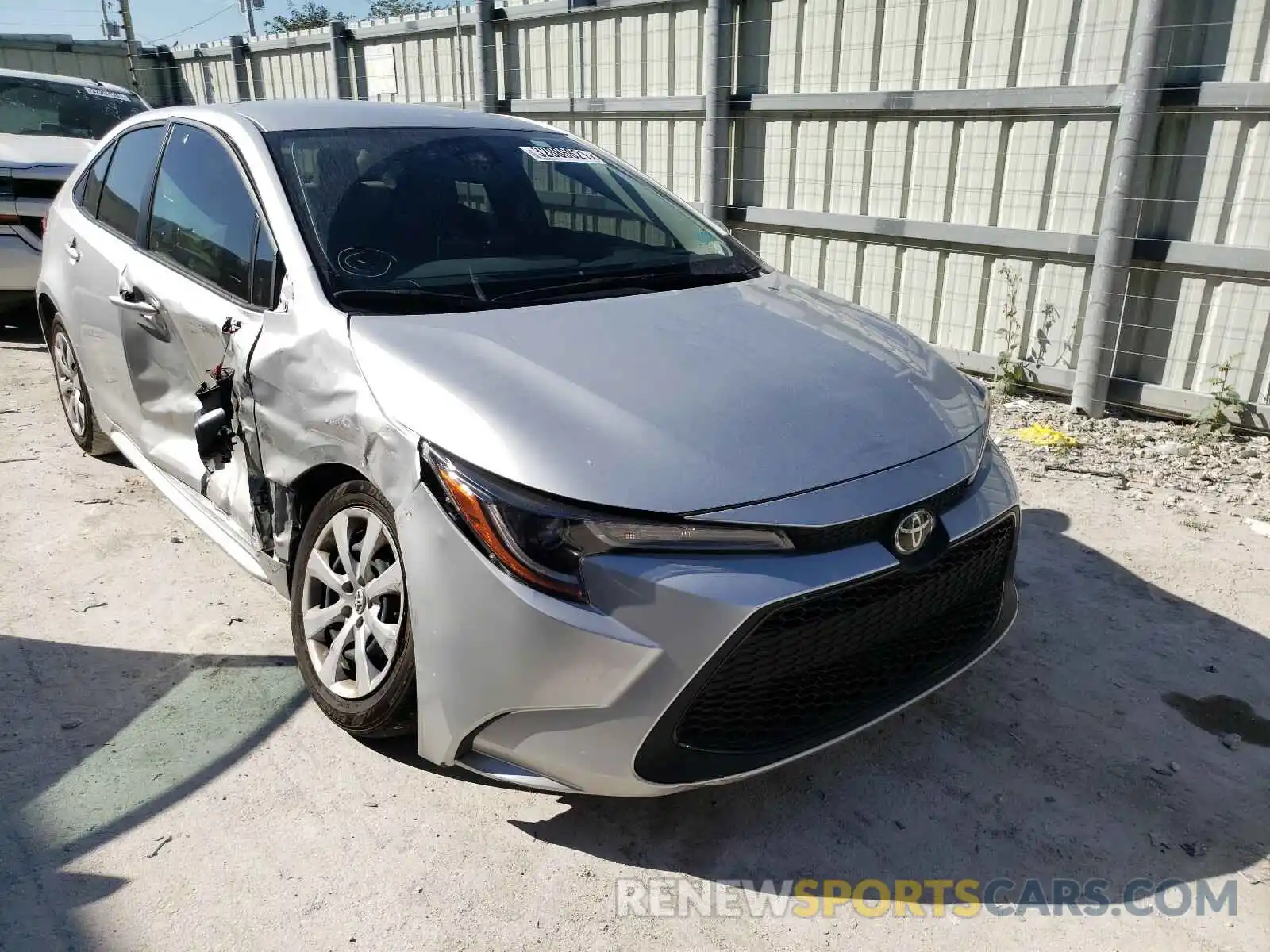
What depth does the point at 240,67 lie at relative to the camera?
12906 millimetres

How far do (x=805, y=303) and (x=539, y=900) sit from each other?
1926mm

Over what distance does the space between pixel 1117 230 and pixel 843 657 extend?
12.8 feet

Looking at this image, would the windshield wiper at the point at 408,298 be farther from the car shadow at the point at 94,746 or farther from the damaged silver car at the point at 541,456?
the car shadow at the point at 94,746

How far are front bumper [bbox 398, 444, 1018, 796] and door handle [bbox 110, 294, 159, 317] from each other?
169cm

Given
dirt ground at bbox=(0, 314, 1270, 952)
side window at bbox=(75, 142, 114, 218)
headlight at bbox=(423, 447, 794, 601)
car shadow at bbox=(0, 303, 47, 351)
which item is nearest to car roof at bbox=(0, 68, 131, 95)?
car shadow at bbox=(0, 303, 47, 351)

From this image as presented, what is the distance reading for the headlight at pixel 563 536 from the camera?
6.52 feet

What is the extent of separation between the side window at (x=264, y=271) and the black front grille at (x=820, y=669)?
5.46 ft

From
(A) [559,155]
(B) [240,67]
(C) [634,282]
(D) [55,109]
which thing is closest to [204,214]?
(A) [559,155]

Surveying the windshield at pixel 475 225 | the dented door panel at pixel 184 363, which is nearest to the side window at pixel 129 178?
the dented door panel at pixel 184 363

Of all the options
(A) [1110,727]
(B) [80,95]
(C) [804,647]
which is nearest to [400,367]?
(C) [804,647]

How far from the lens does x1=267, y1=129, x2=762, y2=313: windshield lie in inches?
108

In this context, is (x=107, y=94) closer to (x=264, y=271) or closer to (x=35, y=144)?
(x=35, y=144)

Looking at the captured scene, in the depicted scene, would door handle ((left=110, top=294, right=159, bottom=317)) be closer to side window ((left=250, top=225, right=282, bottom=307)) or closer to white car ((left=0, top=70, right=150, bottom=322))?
side window ((left=250, top=225, right=282, bottom=307))

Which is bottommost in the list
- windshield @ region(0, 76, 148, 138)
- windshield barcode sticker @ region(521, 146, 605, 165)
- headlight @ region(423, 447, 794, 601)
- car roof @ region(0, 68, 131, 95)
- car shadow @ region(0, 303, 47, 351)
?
car shadow @ region(0, 303, 47, 351)
